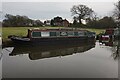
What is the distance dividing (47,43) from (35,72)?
864 centimetres

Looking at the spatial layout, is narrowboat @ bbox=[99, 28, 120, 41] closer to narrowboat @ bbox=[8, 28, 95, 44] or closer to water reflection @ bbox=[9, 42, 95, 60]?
narrowboat @ bbox=[8, 28, 95, 44]

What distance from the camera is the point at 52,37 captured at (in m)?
16.2

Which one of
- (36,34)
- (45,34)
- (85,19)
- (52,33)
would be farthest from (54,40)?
(85,19)

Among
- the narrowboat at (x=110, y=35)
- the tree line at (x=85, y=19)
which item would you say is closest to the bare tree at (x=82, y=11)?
the tree line at (x=85, y=19)

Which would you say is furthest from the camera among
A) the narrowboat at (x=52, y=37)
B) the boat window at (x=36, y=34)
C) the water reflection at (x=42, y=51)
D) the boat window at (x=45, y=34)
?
the boat window at (x=45, y=34)

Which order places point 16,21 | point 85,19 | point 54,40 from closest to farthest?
1. point 54,40
2. point 16,21
3. point 85,19

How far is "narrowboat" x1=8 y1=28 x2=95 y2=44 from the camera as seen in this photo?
14.9 meters

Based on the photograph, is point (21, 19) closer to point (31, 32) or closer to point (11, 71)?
point (31, 32)

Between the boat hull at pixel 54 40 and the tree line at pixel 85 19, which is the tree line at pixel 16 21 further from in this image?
the boat hull at pixel 54 40

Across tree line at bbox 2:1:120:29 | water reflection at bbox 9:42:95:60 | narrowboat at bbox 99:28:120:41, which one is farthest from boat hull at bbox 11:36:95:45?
tree line at bbox 2:1:120:29

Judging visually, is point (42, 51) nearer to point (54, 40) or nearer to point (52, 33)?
point (54, 40)

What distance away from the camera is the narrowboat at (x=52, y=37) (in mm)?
14938

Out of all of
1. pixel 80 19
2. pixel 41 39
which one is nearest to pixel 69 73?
pixel 41 39

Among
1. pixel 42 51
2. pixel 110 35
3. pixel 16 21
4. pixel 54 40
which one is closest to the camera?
pixel 42 51
